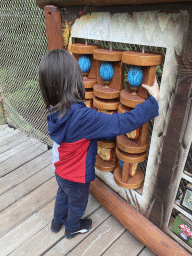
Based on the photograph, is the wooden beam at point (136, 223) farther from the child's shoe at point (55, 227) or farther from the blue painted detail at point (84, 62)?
the blue painted detail at point (84, 62)

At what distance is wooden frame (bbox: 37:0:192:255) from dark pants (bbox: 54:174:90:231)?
0.32 m

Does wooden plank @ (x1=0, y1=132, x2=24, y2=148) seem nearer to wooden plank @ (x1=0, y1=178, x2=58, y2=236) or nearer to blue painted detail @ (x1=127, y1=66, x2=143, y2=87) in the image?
wooden plank @ (x1=0, y1=178, x2=58, y2=236)

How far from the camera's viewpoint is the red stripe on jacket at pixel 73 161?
1167 millimetres

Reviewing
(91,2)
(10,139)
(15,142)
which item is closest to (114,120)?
(91,2)

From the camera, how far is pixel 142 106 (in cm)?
103

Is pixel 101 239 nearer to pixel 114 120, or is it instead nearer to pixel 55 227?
pixel 55 227

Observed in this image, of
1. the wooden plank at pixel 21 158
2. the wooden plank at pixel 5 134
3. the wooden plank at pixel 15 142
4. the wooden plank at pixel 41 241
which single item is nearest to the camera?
the wooden plank at pixel 41 241

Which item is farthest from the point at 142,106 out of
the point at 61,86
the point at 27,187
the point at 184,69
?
the point at 27,187

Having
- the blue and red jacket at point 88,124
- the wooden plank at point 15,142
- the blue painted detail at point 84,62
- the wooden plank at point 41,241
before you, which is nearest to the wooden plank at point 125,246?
the wooden plank at point 41,241

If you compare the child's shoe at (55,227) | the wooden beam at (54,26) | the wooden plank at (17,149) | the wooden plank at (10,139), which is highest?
the wooden beam at (54,26)

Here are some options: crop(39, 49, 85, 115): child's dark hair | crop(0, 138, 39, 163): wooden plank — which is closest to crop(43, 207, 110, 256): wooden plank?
crop(39, 49, 85, 115): child's dark hair

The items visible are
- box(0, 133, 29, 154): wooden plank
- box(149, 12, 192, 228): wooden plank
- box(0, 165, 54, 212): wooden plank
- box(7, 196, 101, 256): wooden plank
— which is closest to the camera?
box(149, 12, 192, 228): wooden plank

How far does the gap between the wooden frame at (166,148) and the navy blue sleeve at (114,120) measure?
140mm

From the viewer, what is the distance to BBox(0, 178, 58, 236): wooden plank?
63.9 inches
